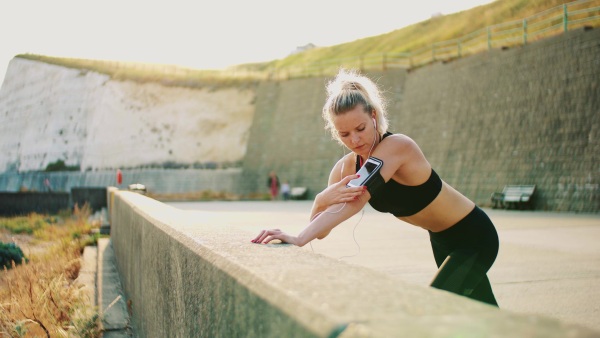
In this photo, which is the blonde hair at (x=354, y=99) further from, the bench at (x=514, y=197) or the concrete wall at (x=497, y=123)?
the bench at (x=514, y=197)

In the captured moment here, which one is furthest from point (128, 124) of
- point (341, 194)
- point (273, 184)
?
point (341, 194)

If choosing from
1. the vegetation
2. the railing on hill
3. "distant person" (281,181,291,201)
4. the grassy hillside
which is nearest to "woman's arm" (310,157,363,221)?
the vegetation

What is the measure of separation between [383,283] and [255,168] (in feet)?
150

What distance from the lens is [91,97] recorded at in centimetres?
5784

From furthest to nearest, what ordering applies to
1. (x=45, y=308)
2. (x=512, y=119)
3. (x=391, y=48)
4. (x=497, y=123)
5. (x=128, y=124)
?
1. (x=391, y=48)
2. (x=128, y=124)
3. (x=497, y=123)
4. (x=512, y=119)
5. (x=45, y=308)

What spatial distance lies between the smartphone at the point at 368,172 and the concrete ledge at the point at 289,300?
Result: 0.61 metres

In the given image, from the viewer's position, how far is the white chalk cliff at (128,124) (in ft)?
170

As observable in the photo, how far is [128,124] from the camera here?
5472 cm

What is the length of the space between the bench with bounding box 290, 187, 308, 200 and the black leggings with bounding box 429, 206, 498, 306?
118ft

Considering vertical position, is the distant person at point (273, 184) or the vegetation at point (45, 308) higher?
the vegetation at point (45, 308)

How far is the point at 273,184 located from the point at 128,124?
17.5 metres

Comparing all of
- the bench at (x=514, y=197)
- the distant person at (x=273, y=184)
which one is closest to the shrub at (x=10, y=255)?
the bench at (x=514, y=197)

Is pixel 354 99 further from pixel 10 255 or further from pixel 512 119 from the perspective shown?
pixel 512 119

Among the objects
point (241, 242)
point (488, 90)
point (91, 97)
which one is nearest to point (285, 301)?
point (241, 242)
